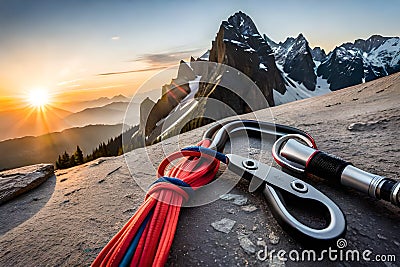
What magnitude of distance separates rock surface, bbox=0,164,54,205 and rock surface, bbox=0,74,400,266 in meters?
0.10

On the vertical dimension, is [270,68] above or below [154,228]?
below

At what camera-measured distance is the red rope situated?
0.73 m

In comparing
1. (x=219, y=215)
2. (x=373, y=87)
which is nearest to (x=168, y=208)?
(x=219, y=215)

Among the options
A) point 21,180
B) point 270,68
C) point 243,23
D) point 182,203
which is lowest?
point 270,68

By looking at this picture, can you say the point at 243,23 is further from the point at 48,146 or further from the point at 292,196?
the point at 292,196

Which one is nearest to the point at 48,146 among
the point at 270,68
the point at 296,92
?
the point at 270,68

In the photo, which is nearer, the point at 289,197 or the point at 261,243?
the point at 261,243

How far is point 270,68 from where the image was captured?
6412 cm

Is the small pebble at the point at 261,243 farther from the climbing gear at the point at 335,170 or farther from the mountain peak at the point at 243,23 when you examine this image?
the mountain peak at the point at 243,23

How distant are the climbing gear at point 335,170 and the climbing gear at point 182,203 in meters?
0.17

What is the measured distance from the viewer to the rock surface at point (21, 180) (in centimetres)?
148

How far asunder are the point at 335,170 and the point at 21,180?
174cm

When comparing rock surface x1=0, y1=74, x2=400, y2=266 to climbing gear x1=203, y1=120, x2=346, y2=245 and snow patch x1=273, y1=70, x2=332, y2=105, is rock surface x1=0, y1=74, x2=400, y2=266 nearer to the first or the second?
climbing gear x1=203, y1=120, x2=346, y2=245

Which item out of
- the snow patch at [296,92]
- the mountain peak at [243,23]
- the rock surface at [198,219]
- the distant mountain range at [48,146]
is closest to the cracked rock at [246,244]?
the rock surface at [198,219]
